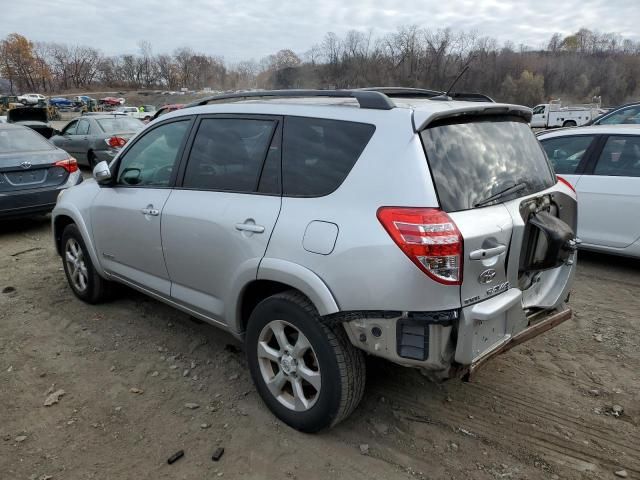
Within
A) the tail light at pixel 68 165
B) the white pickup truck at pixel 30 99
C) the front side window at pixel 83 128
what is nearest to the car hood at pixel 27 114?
the front side window at pixel 83 128

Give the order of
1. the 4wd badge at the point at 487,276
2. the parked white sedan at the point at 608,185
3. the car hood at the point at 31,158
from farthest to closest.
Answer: the car hood at the point at 31,158
the parked white sedan at the point at 608,185
the 4wd badge at the point at 487,276

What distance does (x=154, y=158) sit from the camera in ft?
12.0

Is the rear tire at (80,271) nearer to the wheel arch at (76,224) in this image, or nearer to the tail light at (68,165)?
the wheel arch at (76,224)

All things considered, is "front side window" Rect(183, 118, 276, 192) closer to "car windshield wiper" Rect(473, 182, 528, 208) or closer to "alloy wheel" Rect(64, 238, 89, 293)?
Answer: "car windshield wiper" Rect(473, 182, 528, 208)

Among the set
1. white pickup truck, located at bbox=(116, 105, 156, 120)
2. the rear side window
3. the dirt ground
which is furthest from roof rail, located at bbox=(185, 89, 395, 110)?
white pickup truck, located at bbox=(116, 105, 156, 120)

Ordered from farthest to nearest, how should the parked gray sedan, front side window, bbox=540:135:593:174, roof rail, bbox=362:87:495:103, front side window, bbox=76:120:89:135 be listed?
front side window, bbox=76:120:89:135
the parked gray sedan
front side window, bbox=540:135:593:174
roof rail, bbox=362:87:495:103

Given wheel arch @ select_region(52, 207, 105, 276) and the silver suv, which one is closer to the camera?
the silver suv

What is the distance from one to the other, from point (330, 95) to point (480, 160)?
0.92m

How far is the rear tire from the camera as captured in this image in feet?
14.3

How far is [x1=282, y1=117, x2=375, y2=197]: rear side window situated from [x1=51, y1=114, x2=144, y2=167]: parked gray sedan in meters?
9.85

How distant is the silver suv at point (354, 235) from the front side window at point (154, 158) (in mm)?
37

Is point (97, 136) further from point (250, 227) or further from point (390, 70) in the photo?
point (390, 70)

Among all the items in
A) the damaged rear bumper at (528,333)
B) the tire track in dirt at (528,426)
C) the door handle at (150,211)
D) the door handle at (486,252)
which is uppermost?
the door handle at (486,252)

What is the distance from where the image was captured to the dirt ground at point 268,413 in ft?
8.30
